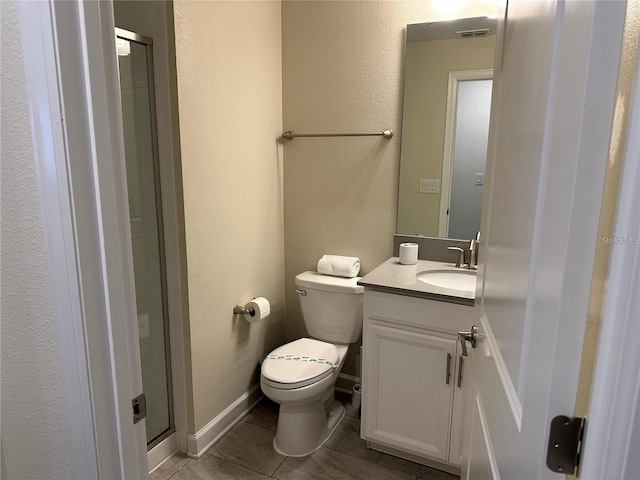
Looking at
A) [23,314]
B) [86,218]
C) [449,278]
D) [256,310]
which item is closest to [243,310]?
[256,310]

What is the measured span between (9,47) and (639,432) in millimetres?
1065

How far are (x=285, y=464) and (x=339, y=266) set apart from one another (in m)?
0.99

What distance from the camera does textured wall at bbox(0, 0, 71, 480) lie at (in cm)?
72

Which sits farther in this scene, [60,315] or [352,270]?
[352,270]

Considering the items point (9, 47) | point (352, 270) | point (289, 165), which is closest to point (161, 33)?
point (289, 165)

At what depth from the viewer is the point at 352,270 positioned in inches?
91.7

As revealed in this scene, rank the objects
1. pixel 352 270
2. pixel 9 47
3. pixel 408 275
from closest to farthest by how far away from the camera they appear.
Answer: pixel 9 47, pixel 408 275, pixel 352 270

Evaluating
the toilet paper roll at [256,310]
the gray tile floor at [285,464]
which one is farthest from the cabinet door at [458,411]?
the toilet paper roll at [256,310]

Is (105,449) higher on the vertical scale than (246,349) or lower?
higher

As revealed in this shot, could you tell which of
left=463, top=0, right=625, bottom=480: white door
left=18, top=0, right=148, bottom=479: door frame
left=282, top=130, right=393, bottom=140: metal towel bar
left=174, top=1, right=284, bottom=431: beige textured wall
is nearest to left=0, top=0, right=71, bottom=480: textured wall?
left=18, top=0, right=148, bottom=479: door frame

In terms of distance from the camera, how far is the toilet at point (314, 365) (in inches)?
78.9

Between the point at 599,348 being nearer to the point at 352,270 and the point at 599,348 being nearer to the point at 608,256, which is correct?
the point at 608,256

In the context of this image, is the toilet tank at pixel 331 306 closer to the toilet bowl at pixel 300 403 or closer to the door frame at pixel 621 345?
the toilet bowl at pixel 300 403

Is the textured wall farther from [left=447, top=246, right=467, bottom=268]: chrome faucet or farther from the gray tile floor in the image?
[left=447, top=246, right=467, bottom=268]: chrome faucet
